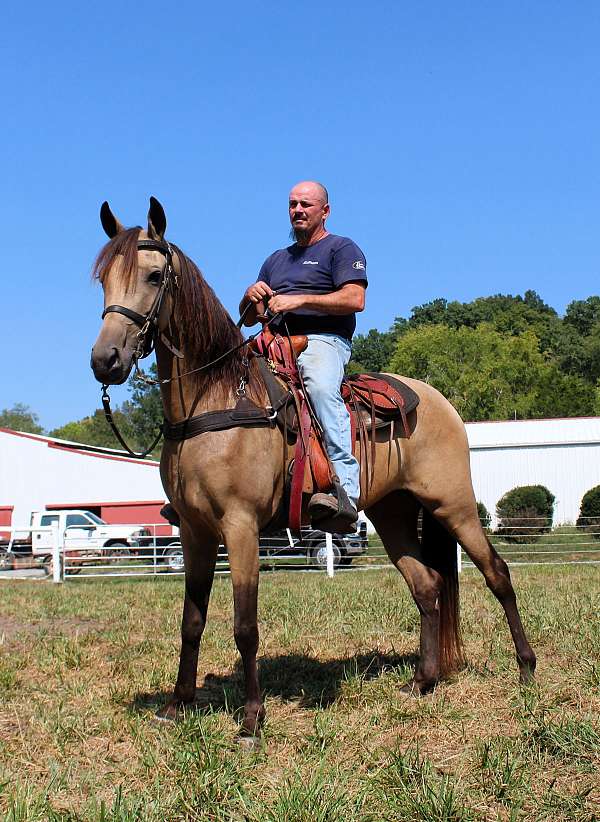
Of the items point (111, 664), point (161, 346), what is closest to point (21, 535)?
point (111, 664)

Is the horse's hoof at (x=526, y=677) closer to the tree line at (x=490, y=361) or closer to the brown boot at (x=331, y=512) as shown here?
the brown boot at (x=331, y=512)

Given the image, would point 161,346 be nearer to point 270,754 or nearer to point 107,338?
point 107,338

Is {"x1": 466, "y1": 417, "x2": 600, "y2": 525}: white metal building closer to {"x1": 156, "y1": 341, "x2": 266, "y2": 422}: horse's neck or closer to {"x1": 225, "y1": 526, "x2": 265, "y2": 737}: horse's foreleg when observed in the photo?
{"x1": 225, "y1": 526, "x2": 265, "y2": 737}: horse's foreleg

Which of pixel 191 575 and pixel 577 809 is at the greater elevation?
pixel 191 575

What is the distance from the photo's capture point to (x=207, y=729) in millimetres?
4438

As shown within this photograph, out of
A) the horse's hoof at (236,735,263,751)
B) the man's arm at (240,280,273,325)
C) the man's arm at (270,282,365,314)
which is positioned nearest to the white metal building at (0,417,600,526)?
the man's arm at (240,280,273,325)

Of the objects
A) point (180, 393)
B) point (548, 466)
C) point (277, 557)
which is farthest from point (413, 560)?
point (548, 466)

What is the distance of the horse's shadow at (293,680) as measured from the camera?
537cm

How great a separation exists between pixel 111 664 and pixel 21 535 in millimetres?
24409

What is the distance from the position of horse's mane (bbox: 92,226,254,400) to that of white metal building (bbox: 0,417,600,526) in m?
30.4

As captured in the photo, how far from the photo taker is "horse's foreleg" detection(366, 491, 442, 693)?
597 cm

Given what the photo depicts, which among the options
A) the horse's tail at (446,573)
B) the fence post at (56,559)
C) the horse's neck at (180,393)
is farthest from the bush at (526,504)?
the horse's neck at (180,393)

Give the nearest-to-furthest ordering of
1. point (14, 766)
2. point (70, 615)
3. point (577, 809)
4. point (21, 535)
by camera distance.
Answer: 1. point (577, 809)
2. point (14, 766)
3. point (70, 615)
4. point (21, 535)

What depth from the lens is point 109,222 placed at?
4812 mm
